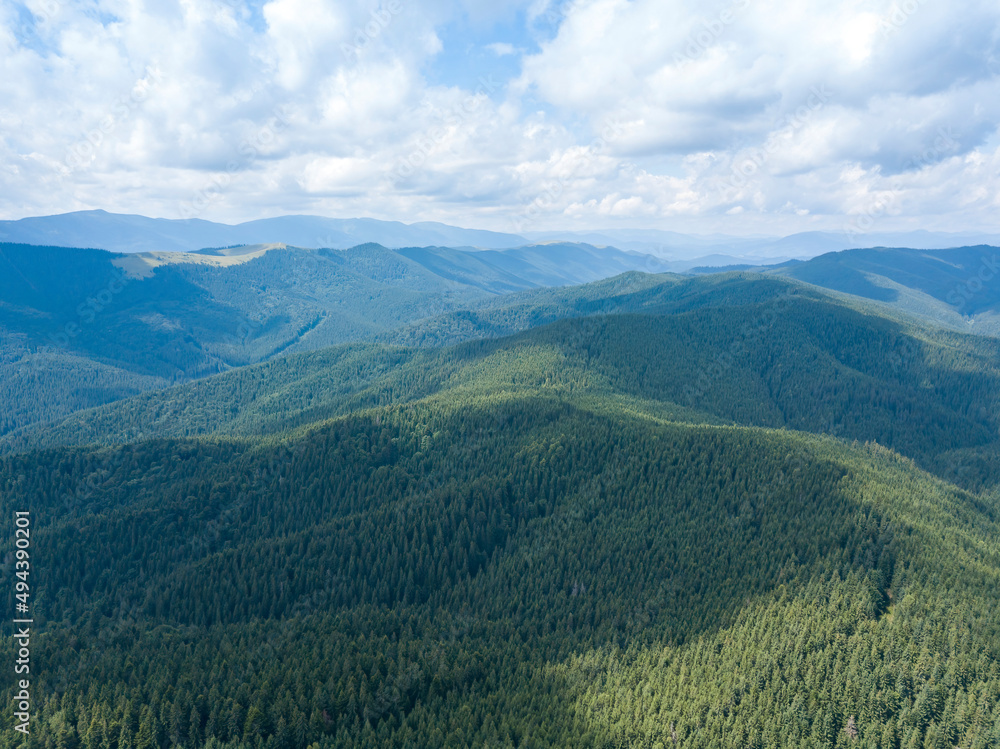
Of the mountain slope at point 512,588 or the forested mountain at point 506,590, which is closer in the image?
the forested mountain at point 506,590

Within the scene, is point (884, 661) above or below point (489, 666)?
above

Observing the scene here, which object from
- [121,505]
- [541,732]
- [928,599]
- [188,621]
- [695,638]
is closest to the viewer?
[541,732]

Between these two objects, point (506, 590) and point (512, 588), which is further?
point (506, 590)

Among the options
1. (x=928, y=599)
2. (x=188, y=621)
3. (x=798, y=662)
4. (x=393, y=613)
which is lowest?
(x=188, y=621)

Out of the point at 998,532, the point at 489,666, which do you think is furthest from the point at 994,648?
the point at 998,532

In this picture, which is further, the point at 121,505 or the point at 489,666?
the point at 121,505

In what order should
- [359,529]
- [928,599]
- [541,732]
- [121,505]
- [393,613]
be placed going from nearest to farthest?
[541,732], [928,599], [393,613], [359,529], [121,505]

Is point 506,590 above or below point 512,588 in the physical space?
below

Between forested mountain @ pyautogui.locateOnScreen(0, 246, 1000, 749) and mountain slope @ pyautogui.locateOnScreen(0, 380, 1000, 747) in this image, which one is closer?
forested mountain @ pyautogui.locateOnScreen(0, 246, 1000, 749)

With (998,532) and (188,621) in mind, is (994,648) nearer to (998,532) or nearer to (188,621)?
(998,532)
